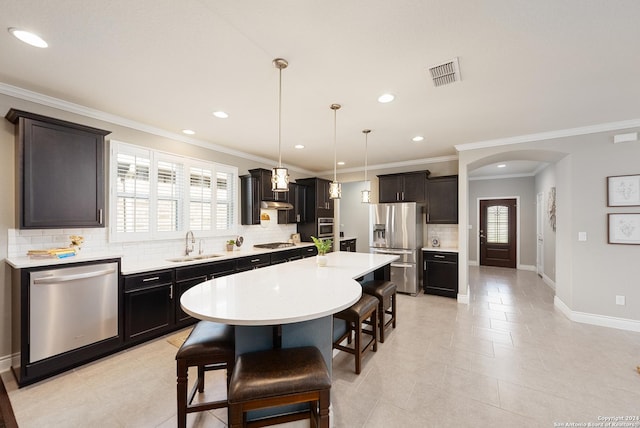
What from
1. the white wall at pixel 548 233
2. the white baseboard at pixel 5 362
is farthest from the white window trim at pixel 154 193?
the white wall at pixel 548 233

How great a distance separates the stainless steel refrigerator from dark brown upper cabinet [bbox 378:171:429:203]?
0.92 ft

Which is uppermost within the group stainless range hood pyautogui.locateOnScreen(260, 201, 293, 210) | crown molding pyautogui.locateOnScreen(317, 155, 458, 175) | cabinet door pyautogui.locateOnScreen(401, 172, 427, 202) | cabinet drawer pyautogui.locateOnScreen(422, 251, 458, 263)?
crown molding pyautogui.locateOnScreen(317, 155, 458, 175)

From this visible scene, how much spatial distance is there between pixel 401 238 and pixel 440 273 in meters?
0.93

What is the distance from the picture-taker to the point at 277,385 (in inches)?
49.8

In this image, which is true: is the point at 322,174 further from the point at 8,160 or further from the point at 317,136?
A: the point at 8,160

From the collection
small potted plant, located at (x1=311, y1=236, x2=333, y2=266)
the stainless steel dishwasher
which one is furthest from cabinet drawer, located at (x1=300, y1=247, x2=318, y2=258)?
the stainless steel dishwasher

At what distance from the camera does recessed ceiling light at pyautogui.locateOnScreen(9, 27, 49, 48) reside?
5.62 ft

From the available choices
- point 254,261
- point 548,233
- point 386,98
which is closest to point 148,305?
point 254,261

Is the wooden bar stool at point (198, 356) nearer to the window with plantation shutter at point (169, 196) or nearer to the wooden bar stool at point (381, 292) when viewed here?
the wooden bar stool at point (381, 292)

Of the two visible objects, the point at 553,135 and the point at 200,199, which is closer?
the point at 553,135

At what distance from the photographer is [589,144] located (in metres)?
3.54

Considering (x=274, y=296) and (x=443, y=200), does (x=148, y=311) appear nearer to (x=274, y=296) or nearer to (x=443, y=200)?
Answer: (x=274, y=296)

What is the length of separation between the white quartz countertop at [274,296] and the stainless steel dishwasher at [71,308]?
56.6 inches

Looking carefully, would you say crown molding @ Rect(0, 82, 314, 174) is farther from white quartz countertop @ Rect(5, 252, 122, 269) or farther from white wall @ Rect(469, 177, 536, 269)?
white wall @ Rect(469, 177, 536, 269)
